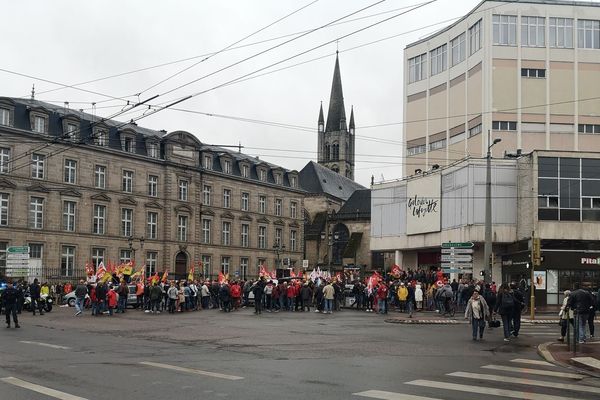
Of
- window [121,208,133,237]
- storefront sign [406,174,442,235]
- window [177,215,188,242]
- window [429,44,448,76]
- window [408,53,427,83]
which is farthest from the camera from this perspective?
window [177,215,188,242]

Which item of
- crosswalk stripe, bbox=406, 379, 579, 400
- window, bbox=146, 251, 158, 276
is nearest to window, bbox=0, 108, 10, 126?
window, bbox=146, 251, 158, 276

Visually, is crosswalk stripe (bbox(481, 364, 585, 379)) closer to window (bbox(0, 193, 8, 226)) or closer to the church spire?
window (bbox(0, 193, 8, 226))

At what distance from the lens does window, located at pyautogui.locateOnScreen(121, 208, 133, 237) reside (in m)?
61.9

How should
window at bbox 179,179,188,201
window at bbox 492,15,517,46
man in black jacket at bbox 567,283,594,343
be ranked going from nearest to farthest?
man in black jacket at bbox 567,283,594,343, window at bbox 492,15,517,46, window at bbox 179,179,188,201

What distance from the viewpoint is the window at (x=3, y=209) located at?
172 ft

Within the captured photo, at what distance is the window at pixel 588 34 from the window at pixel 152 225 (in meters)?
38.8

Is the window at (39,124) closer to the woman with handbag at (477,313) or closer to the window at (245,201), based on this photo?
the window at (245,201)

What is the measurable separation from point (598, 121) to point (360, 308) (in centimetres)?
2656

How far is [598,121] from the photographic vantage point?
52.2 metres

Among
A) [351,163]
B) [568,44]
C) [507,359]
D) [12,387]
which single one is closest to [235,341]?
[507,359]

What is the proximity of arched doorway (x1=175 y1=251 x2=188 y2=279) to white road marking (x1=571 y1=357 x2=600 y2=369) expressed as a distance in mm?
54093

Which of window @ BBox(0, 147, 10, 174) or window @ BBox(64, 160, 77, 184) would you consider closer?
window @ BBox(0, 147, 10, 174)

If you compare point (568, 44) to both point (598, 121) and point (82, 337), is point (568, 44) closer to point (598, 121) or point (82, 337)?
point (598, 121)

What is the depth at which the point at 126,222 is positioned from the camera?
62.3 meters
